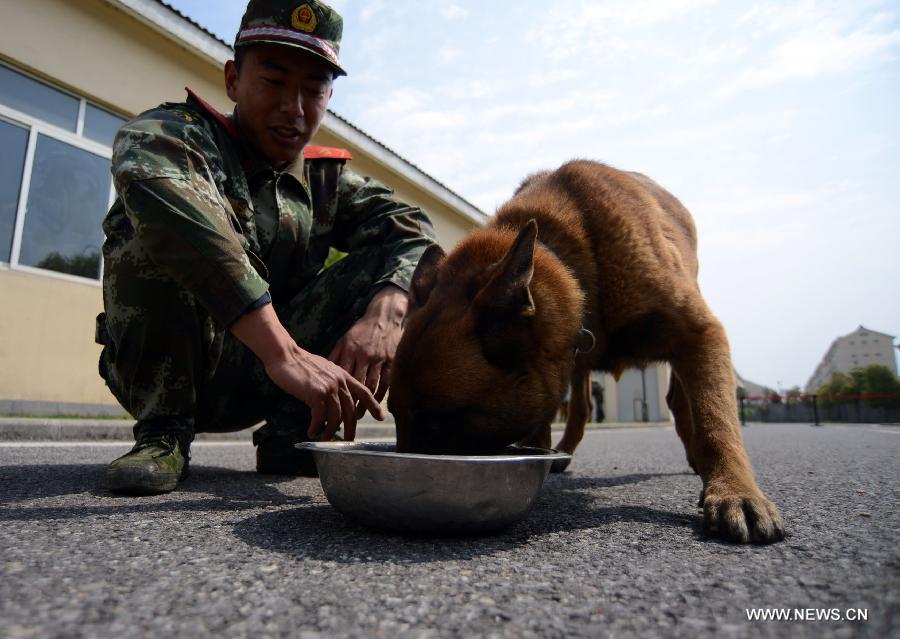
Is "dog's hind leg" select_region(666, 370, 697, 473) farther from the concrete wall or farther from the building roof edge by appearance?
the concrete wall

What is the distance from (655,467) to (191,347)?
3.06 metres

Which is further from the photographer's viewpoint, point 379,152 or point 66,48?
point 379,152

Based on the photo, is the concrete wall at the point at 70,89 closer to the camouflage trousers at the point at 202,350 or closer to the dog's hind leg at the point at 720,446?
the camouflage trousers at the point at 202,350

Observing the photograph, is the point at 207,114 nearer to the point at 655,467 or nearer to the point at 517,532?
the point at 517,532

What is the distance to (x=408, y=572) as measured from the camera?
3.80 feet

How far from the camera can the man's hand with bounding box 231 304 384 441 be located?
1703 mm

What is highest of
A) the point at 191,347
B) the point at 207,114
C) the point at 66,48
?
the point at 66,48

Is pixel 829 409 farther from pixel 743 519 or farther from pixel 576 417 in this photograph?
pixel 743 519

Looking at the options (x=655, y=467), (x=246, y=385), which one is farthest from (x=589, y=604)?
(x=655, y=467)

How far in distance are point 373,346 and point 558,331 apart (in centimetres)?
76

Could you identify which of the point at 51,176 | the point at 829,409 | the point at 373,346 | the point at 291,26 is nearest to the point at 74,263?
the point at 51,176

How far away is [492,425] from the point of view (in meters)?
1.82

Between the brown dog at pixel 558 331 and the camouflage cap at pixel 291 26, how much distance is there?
1070 mm

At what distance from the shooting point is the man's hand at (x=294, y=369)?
67.1 inches
